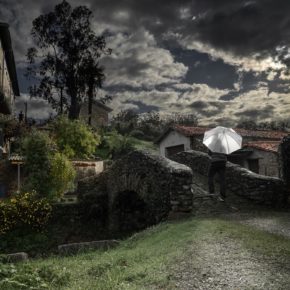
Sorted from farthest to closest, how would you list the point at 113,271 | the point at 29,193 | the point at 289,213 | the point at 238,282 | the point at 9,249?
the point at 29,193 < the point at 9,249 < the point at 289,213 < the point at 113,271 < the point at 238,282

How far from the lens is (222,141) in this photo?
13188 millimetres

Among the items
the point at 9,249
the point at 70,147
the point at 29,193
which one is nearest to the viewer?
the point at 9,249

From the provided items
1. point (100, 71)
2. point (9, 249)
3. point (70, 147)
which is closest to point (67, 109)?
point (100, 71)

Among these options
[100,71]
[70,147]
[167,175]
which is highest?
[100,71]

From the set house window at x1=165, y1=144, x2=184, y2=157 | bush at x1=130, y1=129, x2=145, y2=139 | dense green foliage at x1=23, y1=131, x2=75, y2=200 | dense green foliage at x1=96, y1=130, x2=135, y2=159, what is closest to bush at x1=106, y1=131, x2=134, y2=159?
dense green foliage at x1=96, y1=130, x2=135, y2=159

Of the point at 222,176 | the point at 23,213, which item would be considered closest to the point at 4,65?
the point at 23,213

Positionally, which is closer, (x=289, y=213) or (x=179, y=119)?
(x=289, y=213)

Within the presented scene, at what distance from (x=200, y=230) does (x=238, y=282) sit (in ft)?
10.6

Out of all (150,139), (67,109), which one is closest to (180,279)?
(67,109)

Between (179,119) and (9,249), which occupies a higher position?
(179,119)

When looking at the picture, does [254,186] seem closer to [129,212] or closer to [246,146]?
[129,212]

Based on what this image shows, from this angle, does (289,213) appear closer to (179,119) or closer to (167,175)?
(167,175)

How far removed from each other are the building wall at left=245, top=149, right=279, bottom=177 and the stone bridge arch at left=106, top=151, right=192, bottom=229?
14346 millimetres

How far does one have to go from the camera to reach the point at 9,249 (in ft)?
51.3
